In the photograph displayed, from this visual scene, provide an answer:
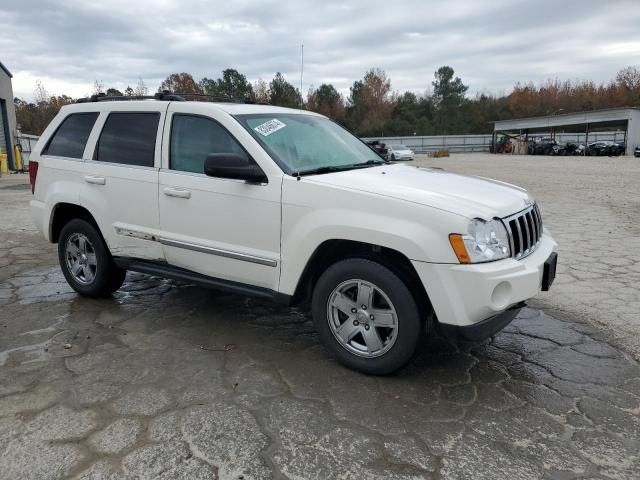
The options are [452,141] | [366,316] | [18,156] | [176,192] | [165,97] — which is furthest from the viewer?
[452,141]

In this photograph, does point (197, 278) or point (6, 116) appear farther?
point (6, 116)

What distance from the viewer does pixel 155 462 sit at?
8.29ft

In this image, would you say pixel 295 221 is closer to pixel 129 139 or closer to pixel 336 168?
pixel 336 168

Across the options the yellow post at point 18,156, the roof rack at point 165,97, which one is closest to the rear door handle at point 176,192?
the roof rack at point 165,97

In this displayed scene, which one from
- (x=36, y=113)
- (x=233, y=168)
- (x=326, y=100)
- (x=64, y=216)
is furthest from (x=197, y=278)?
(x=326, y=100)

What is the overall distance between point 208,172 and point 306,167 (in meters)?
0.71

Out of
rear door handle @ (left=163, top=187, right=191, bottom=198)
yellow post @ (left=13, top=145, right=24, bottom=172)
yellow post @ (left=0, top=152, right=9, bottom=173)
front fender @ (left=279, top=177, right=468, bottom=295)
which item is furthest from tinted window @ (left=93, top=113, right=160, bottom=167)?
yellow post @ (left=13, top=145, right=24, bottom=172)

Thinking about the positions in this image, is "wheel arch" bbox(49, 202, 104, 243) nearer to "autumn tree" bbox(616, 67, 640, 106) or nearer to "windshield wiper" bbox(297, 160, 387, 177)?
"windshield wiper" bbox(297, 160, 387, 177)

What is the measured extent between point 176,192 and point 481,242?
234cm

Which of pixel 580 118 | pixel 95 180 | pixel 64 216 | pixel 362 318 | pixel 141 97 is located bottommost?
pixel 362 318

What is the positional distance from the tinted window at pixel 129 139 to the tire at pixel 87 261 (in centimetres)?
73

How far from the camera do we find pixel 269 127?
3.93m

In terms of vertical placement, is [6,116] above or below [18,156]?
above

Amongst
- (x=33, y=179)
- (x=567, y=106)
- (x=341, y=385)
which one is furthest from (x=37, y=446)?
(x=567, y=106)
